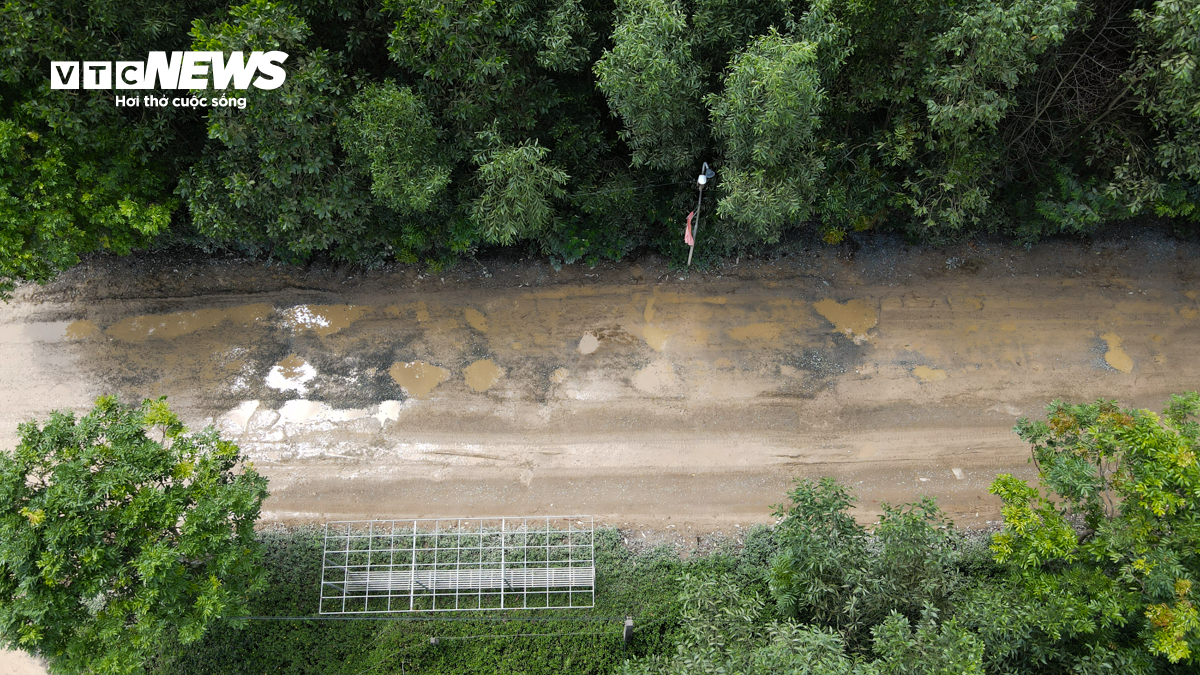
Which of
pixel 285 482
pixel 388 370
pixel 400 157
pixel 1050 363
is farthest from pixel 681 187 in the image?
pixel 285 482

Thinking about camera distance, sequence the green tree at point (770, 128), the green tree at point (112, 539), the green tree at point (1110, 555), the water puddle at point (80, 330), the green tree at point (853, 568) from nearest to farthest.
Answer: the green tree at point (1110, 555), the green tree at point (112, 539), the green tree at point (853, 568), the green tree at point (770, 128), the water puddle at point (80, 330)

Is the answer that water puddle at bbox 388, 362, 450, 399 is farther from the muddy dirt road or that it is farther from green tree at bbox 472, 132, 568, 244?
green tree at bbox 472, 132, 568, 244

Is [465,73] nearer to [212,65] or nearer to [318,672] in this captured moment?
[212,65]

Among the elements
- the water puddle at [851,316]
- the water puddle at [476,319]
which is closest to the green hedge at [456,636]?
the water puddle at [851,316]

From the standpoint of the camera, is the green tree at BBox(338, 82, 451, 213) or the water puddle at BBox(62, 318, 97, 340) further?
the water puddle at BBox(62, 318, 97, 340)

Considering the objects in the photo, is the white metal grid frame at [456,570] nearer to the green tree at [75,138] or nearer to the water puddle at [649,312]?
the water puddle at [649,312]

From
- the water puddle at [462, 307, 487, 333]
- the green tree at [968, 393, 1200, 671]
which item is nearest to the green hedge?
the green tree at [968, 393, 1200, 671]

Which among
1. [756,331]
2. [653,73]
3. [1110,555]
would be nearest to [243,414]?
[653,73]
